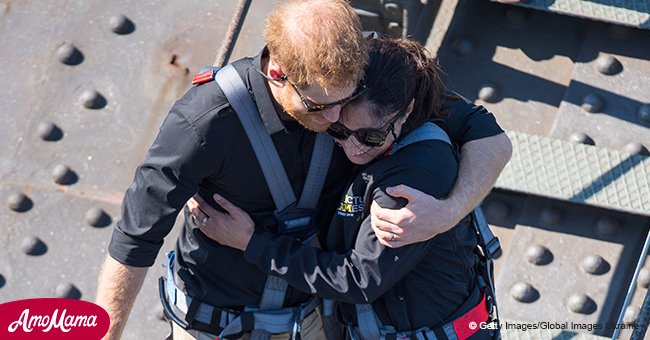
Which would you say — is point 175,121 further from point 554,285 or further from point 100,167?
point 554,285

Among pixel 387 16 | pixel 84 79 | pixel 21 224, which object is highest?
pixel 387 16

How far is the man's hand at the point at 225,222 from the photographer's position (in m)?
3.65

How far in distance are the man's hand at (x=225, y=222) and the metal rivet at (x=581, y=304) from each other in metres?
1.42

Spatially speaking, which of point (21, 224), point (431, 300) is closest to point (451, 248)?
point (431, 300)

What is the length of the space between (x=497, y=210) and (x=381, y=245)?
4.23 ft

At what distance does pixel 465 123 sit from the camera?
→ 3875 mm

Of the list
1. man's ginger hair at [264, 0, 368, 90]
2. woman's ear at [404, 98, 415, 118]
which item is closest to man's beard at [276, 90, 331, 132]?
man's ginger hair at [264, 0, 368, 90]

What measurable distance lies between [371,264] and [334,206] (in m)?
0.36

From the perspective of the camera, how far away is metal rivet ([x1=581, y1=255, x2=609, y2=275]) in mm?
4492

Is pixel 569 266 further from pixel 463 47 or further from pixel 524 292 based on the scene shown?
pixel 463 47

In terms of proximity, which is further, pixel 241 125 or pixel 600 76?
pixel 600 76

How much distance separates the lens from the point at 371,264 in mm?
3461

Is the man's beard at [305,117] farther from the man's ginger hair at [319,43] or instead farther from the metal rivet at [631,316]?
the metal rivet at [631,316]

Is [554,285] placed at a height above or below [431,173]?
below
